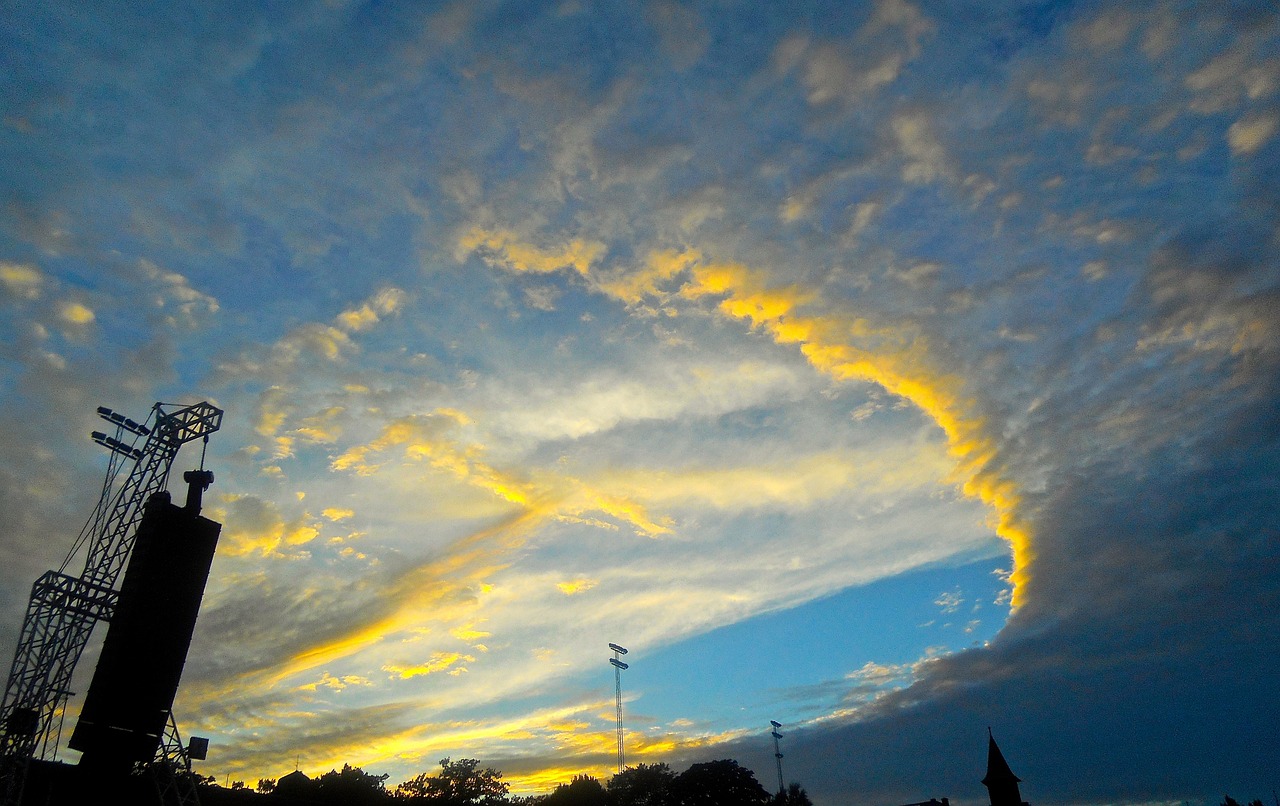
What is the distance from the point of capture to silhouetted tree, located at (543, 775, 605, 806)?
9800 cm

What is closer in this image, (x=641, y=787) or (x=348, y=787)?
(x=348, y=787)

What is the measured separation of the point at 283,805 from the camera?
2616 inches

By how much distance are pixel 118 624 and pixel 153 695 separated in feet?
12.9

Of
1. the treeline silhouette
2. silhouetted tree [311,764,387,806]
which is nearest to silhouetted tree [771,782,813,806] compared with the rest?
the treeline silhouette

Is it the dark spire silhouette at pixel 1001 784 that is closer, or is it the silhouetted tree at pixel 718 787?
the dark spire silhouette at pixel 1001 784

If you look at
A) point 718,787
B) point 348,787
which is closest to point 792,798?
point 718,787

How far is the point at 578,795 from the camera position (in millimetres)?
98875

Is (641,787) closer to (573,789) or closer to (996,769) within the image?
(573,789)

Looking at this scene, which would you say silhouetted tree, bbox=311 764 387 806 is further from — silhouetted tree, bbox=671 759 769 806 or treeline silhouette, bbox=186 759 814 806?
silhouetted tree, bbox=671 759 769 806

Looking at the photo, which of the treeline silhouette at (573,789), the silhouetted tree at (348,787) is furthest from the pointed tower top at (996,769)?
the silhouetted tree at (348,787)

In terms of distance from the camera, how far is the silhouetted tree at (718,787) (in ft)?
317

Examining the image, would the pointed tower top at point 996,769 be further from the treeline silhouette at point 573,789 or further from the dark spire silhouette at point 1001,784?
the treeline silhouette at point 573,789

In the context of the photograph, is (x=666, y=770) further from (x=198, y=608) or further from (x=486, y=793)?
(x=198, y=608)

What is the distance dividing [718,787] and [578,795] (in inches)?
720
